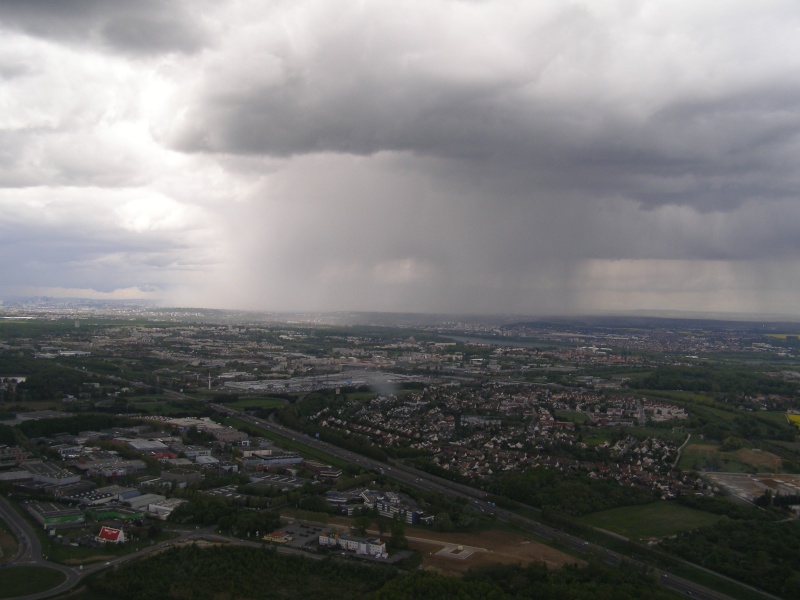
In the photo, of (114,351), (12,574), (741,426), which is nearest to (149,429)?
(12,574)

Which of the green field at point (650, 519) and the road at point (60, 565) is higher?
the road at point (60, 565)

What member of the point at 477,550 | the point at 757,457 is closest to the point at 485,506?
the point at 477,550

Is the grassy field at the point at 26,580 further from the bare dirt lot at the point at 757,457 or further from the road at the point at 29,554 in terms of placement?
the bare dirt lot at the point at 757,457

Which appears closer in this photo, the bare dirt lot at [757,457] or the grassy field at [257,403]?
the bare dirt lot at [757,457]

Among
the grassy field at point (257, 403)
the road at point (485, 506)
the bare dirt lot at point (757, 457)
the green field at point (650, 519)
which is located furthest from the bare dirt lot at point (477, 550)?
the grassy field at point (257, 403)

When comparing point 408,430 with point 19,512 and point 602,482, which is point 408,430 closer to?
point 602,482

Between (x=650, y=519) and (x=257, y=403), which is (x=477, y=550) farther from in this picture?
(x=257, y=403)

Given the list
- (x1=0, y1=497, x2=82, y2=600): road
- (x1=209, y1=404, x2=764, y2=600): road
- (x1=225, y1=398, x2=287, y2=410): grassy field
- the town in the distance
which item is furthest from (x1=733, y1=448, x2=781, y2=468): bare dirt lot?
(x1=0, y1=497, x2=82, y2=600): road

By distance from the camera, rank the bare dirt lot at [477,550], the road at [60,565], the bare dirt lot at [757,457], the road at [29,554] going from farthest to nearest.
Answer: the bare dirt lot at [757,457] → the bare dirt lot at [477,550] → the road at [60,565] → the road at [29,554]
